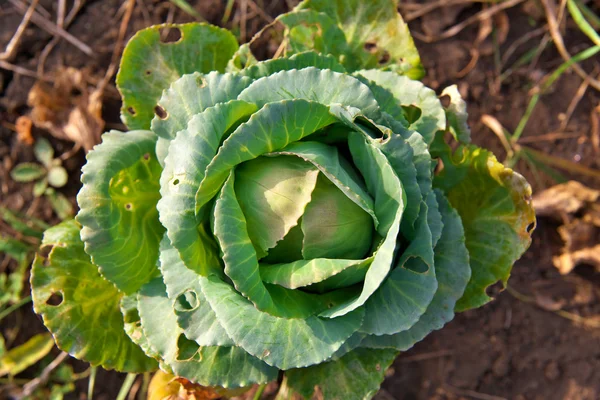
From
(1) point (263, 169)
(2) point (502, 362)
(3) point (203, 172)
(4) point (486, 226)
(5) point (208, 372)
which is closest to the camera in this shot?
(3) point (203, 172)

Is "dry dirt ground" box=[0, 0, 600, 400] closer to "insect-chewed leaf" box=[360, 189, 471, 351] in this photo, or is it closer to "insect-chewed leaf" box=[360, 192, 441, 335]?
"insect-chewed leaf" box=[360, 189, 471, 351]

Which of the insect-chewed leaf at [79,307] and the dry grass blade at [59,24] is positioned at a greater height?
the dry grass blade at [59,24]

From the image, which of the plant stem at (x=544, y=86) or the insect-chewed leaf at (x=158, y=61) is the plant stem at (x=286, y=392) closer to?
the insect-chewed leaf at (x=158, y=61)

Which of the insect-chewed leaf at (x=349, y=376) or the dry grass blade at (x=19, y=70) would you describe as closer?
the insect-chewed leaf at (x=349, y=376)

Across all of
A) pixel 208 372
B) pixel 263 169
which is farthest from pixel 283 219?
pixel 208 372

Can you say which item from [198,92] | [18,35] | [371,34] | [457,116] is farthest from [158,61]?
[18,35]

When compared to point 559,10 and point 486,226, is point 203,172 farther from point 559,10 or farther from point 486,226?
point 559,10

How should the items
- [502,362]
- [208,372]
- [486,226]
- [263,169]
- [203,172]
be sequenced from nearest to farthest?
[203,172]
[263,169]
[208,372]
[486,226]
[502,362]

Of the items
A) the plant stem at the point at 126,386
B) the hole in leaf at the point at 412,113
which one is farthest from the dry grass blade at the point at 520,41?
the plant stem at the point at 126,386
